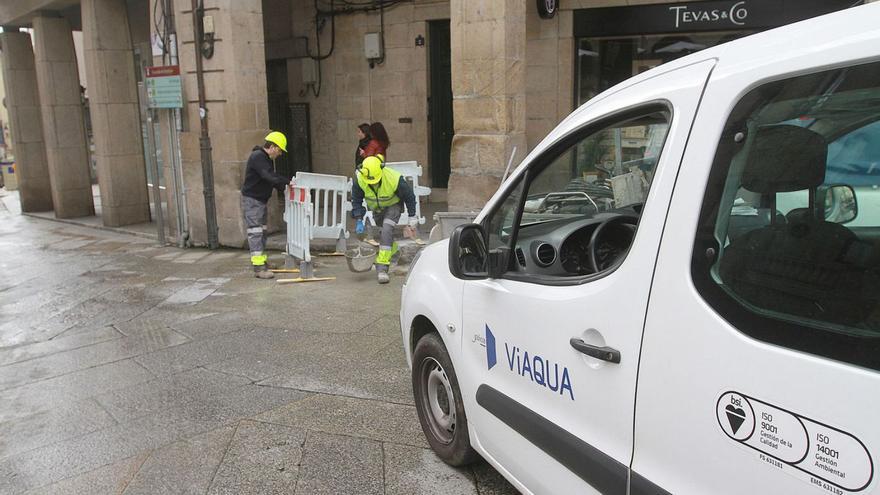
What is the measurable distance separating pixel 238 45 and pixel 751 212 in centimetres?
917

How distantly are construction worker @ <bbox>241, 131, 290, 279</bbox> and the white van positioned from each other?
245 inches

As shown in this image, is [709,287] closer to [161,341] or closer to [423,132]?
[161,341]

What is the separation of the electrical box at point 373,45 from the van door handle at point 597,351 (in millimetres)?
11180

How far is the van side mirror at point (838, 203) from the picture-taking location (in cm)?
178

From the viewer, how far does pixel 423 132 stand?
12789 millimetres

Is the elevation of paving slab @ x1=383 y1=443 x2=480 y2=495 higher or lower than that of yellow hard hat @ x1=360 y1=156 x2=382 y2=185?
lower

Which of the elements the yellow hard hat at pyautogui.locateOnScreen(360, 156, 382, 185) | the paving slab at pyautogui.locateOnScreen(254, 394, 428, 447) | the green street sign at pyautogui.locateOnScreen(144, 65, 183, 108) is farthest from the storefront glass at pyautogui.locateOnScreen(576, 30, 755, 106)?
the paving slab at pyautogui.locateOnScreen(254, 394, 428, 447)

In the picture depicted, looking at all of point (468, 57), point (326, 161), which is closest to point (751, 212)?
point (468, 57)

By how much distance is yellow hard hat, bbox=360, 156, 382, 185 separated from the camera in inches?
305

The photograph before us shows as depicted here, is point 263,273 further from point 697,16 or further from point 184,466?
point 697,16

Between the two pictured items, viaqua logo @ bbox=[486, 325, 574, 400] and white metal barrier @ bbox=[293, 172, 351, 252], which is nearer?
viaqua logo @ bbox=[486, 325, 574, 400]

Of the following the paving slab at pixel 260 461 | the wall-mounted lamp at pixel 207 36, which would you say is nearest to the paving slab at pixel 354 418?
the paving slab at pixel 260 461

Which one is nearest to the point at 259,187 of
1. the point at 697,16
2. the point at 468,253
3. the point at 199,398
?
the point at 199,398

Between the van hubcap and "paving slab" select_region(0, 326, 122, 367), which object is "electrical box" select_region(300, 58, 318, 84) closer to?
"paving slab" select_region(0, 326, 122, 367)
